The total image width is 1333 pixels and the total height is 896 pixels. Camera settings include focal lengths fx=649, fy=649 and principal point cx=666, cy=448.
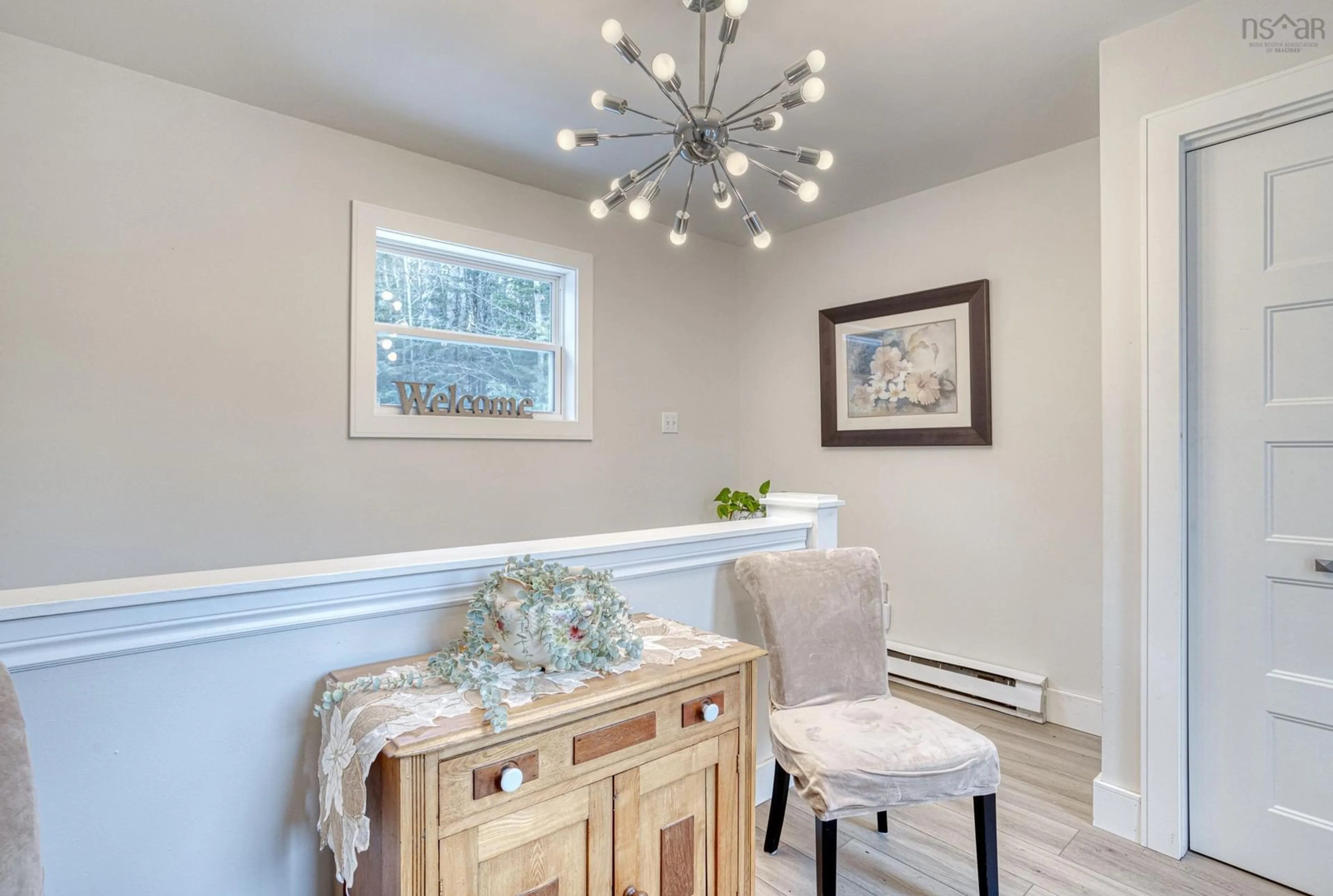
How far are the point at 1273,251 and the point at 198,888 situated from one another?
286 cm

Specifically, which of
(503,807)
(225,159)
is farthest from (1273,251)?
(225,159)

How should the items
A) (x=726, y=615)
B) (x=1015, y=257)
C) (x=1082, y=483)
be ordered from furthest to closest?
(x=1015, y=257) → (x=1082, y=483) → (x=726, y=615)

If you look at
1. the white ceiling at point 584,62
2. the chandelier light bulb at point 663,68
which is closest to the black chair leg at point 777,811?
the chandelier light bulb at point 663,68

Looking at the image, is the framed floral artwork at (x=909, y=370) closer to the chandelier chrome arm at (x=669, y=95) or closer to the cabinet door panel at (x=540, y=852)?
the chandelier chrome arm at (x=669, y=95)

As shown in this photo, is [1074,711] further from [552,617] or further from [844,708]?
[552,617]

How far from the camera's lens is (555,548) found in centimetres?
156

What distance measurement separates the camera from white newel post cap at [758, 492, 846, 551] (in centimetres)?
217

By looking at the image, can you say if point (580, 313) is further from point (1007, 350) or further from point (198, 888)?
point (198, 888)

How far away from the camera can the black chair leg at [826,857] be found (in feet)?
4.79

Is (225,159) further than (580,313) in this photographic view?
No

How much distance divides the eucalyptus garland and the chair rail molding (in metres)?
0.13

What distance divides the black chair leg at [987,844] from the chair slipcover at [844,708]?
0.13 feet

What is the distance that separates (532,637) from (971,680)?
2499 mm

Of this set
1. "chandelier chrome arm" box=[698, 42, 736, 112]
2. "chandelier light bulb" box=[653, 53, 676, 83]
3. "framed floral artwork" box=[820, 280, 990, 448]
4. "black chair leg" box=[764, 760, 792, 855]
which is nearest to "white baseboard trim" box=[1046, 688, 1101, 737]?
"framed floral artwork" box=[820, 280, 990, 448]
